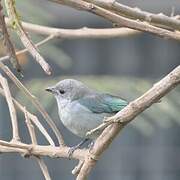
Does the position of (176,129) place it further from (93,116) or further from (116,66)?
(93,116)

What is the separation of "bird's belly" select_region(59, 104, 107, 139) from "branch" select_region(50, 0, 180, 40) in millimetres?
1510

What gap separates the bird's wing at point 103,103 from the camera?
11.2ft

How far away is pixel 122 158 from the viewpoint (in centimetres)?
847

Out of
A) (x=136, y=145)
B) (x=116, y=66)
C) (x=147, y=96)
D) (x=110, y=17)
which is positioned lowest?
(x=147, y=96)

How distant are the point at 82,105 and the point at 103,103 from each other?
0.22 m

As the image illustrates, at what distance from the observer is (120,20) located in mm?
1925

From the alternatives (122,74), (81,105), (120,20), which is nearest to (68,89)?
(81,105)

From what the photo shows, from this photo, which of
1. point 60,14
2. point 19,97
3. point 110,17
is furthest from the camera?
point 60,14

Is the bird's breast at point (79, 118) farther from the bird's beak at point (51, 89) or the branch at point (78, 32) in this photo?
the branch at point (78, 32)

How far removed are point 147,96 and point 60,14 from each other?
6.37 meters

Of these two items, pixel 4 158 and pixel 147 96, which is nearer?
pixel 147 96

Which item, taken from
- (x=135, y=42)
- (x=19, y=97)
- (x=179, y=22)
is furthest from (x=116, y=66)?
(x=179, y=22)

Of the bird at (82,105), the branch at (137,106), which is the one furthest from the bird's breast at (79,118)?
the branch at (137,106)

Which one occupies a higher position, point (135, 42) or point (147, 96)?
point (135, 42)
